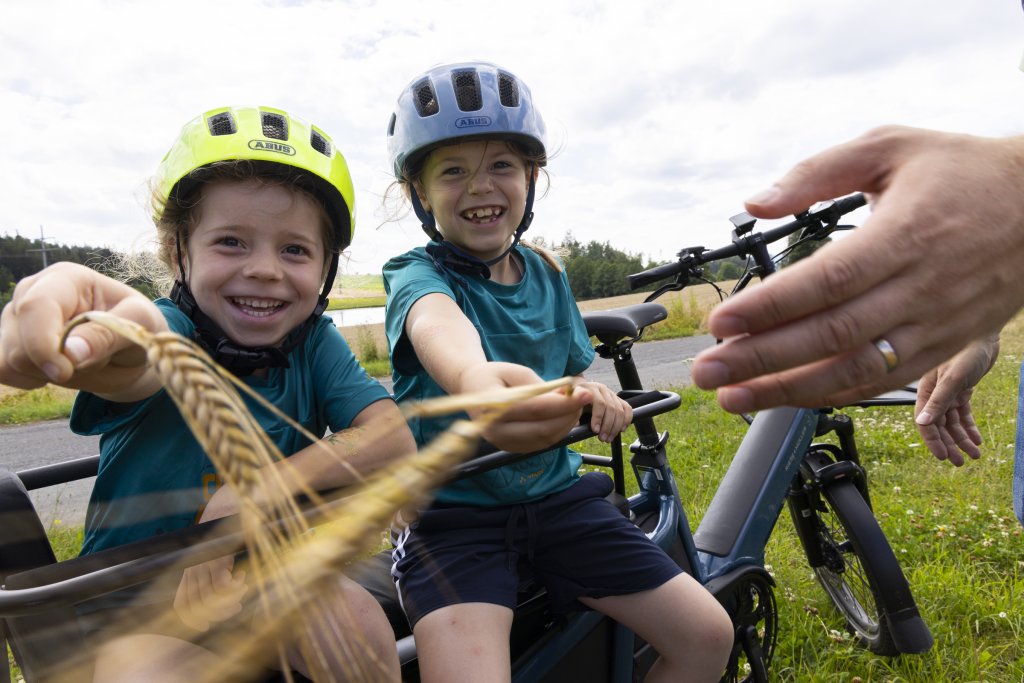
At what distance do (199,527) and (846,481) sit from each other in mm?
2883

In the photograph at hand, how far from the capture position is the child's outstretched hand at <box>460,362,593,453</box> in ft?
4.07

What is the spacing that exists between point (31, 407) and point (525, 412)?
37.5 ft

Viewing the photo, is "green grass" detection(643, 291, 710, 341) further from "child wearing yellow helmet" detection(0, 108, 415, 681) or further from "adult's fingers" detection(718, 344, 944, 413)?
"adult's fingers" detection(718, 344, 944, 413)

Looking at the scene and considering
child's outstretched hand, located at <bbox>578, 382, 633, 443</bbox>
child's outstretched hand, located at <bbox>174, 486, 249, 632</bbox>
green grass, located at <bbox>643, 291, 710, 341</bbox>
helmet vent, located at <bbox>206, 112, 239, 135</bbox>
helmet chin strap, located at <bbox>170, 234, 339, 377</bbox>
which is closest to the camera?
child's outstretched hand, located at <bbox>174, 486, 249, 632</bbox>

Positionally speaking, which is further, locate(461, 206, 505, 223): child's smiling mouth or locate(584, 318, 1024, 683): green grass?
locate(584, 318, 1024, 683): green grass

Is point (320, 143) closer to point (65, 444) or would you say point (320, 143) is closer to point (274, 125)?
point (274, 125)

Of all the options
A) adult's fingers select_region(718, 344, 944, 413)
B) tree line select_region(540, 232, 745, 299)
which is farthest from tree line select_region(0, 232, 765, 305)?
adult's fingers select_region(718, 344, 944, 413)

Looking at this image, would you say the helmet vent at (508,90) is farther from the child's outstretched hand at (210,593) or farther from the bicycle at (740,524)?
the child's outstretched hand at (210,593)

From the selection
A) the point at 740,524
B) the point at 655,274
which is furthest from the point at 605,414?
the point at 740,524

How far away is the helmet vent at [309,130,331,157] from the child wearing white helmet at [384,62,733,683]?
31cm

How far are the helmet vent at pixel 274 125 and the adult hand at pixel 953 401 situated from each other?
2126 mm

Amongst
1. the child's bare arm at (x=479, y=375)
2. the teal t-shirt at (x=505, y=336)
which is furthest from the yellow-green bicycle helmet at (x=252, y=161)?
the child's bare arm at (x=479, y=375)

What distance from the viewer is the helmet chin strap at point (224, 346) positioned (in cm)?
176

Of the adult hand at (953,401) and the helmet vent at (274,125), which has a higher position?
the helmet vent at (274,125)
